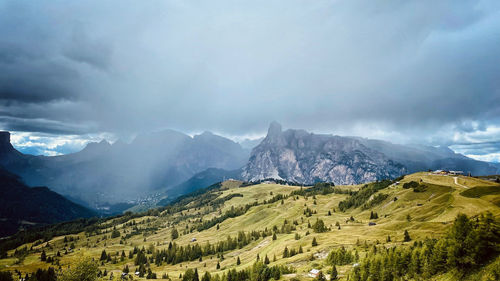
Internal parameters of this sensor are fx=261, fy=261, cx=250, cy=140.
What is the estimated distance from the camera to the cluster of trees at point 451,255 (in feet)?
144

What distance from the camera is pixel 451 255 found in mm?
46750

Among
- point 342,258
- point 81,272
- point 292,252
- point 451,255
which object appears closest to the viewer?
point 451,255

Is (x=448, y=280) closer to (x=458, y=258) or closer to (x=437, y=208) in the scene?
(x=458, y=258)

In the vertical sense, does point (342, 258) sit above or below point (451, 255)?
below

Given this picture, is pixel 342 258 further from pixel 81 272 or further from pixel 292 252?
pixel 81 272

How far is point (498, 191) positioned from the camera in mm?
141500

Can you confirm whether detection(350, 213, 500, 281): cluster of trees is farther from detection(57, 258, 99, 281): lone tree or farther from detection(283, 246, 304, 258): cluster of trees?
detection(57, 258, 99, 281): lone tree

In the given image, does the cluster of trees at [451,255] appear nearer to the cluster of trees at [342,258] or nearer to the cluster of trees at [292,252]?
the cluster of trees at [342,258]

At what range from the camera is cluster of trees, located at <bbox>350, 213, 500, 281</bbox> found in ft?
144

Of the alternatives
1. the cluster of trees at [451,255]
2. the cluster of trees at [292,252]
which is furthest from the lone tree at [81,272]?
the cluster of trees at [451,255]

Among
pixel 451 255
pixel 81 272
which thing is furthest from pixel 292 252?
pixel 451 255

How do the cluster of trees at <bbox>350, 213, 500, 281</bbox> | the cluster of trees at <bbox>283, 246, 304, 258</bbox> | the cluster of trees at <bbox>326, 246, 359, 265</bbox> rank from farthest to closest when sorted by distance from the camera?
the cluster of trees at <bbox>283, 246, 304, 258</bbox> → the cluster of trees at <bbox>326, 246, 359, 265</bbox> → the cluster of trees at <bbox>350, 213, 500, 281</bbox>

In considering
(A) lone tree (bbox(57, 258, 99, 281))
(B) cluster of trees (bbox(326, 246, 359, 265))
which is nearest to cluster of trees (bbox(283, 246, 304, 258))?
(B) cluster of trees (bbox(326, 246, 359, 265))

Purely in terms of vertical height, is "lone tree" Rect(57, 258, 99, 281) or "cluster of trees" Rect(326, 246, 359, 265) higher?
"cluster of trees" Rect(326, 246, 359, 265)
